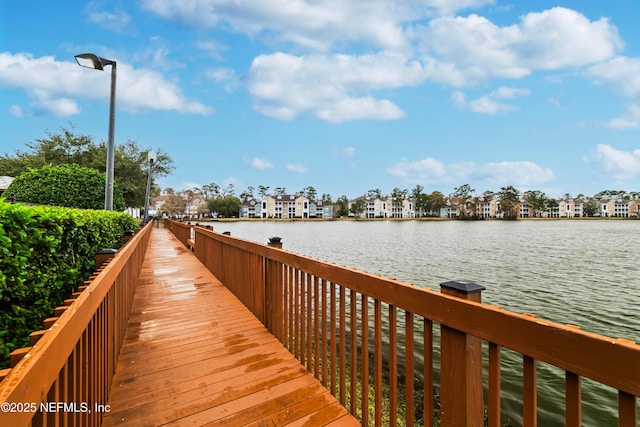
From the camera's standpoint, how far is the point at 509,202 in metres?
92.6

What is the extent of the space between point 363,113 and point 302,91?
46.7 feet

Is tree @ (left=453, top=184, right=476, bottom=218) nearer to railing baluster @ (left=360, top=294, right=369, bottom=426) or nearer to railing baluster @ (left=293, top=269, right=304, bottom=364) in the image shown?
railing baluster @ (left=293, top=269, right=304, bottom=364)

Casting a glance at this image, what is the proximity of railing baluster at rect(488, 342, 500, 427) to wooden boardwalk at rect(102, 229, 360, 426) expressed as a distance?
1109mm

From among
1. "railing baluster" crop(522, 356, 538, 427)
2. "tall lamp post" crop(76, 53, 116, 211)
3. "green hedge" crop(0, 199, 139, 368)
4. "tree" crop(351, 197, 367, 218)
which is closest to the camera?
"railing baluster" crop(522, 356, 538, 427)

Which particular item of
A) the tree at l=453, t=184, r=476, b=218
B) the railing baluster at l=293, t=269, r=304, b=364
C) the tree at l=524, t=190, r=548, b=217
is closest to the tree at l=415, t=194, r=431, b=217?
the tree at l=453, t=184, r=476, b=218

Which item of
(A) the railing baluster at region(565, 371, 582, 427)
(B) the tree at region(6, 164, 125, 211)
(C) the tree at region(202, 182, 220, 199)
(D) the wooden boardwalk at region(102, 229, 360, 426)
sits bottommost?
(D) the wooden boardwalk at region(102, 229, 360, 426)

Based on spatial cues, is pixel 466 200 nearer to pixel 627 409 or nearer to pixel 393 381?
pixel 393 381

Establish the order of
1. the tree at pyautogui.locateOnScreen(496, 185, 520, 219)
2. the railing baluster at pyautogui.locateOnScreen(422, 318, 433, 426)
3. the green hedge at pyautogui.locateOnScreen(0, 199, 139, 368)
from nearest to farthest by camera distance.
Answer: the railing baluster at pyautogui.locateOnScreen(422, 318, 433, 426) → the green hedge at pyautogui.locateOnScreen(0, 199, 139, 368) → the tree at pyautogui.locateOnScreen(496, 185, 520, 219)

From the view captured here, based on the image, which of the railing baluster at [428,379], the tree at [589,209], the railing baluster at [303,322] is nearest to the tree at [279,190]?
the tree at [589,209]

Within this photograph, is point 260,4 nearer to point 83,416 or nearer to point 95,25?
point 95,25

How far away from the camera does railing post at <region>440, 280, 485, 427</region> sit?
1322 millimetres

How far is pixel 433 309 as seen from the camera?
4.74 ft

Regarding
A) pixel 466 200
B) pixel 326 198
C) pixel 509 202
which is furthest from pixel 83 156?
pixel 509 202

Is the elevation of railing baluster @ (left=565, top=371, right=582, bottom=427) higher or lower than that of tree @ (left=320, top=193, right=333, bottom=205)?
lower
